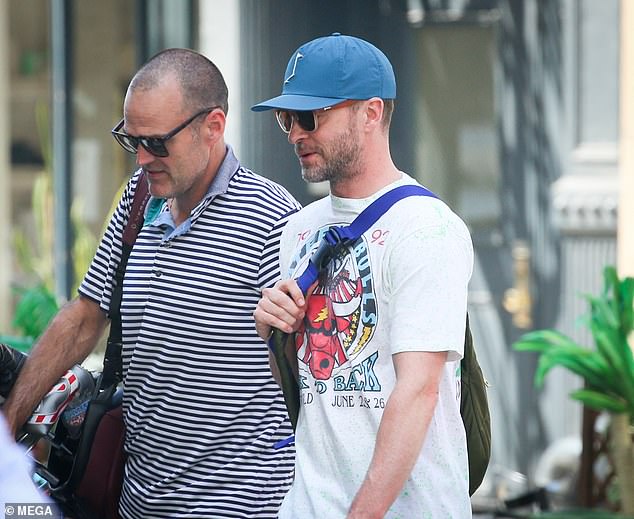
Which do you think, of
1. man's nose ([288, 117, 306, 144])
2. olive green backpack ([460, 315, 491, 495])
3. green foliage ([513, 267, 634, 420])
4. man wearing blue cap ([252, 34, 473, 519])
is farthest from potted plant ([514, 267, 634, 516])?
man's nose ([288, 117, 306, 144])

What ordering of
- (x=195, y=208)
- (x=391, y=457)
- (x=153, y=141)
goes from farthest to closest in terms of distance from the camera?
(x=195, y=208), (x=153, y=141), (x=391, y=457)

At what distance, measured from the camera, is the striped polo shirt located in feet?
11.5

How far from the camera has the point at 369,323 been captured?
9.48 feet

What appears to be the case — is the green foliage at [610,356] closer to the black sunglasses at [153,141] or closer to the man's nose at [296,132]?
the black sunglasses at [153,141]

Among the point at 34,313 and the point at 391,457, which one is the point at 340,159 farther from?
the point at 34,313

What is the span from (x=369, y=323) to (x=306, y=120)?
0.45 meters

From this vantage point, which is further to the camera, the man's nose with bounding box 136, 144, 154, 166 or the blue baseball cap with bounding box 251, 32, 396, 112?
the man's nose with bounding box 136, 144, 154, 166

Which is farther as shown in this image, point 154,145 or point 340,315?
point 154,145

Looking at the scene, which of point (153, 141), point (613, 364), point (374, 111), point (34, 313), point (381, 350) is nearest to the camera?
point (381, 350)

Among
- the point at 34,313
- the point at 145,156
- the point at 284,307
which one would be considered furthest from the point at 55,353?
the point at 34,313

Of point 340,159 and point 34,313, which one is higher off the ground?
point 340,159

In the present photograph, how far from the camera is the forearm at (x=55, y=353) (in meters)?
3.68

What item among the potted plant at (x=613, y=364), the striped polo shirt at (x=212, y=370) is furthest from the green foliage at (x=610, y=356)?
the striped polo shirt at (x=212, y=370)

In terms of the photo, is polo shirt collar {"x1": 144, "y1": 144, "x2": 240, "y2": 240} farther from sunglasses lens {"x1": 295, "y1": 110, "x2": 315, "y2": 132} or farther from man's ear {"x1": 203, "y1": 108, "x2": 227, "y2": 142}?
sunglasses lens {"x1": 295, "y1": 110, "x2": 315, "y2": 132}
